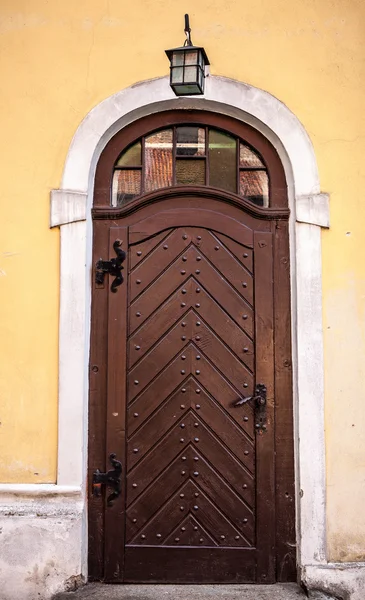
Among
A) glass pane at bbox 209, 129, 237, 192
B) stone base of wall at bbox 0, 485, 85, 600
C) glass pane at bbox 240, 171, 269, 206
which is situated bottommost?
stone base of wall at bbox 0, 485, 85, 600

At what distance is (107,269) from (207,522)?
5.93ft

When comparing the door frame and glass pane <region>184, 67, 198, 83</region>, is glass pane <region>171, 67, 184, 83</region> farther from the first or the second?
the door frame

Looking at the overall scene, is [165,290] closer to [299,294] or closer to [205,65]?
[299,294]

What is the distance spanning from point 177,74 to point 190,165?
0.67 metres

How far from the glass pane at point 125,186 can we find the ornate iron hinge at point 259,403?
5.15ft

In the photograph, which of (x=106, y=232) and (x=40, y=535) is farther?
(x=106, y=232)

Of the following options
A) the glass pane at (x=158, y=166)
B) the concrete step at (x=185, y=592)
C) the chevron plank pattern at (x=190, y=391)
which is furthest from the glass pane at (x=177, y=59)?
the concrete step at (x=185, y=592)

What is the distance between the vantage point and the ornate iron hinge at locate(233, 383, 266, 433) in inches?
171

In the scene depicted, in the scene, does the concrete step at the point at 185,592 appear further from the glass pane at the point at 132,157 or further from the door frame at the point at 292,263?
the glass pane at the point at 132,157

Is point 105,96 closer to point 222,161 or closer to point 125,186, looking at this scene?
point 125,186

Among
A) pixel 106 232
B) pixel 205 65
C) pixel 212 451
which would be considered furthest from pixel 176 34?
pixel 212 451

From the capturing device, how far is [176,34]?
4457 millimetres

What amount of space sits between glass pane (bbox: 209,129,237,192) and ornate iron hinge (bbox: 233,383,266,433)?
4.51 feet

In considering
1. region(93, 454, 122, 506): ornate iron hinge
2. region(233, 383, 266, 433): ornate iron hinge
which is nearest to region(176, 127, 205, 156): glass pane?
region(233, 383, 266, 433): ornate iron hinge
